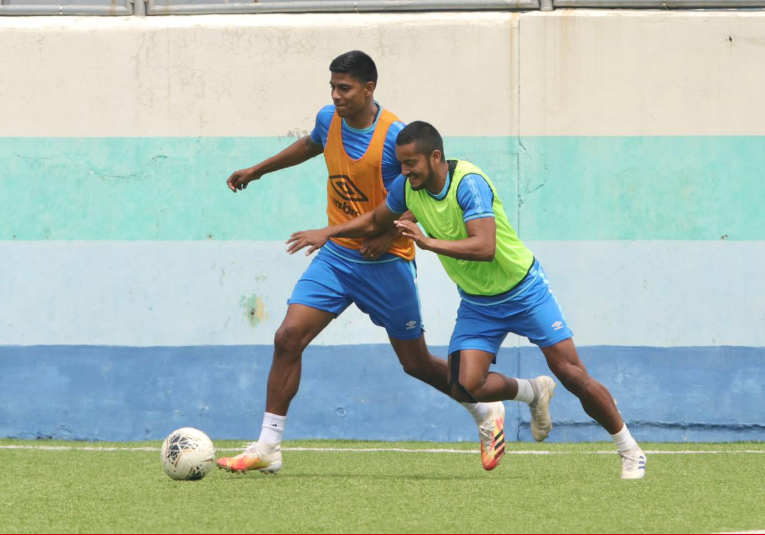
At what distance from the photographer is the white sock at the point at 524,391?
23.5 feet

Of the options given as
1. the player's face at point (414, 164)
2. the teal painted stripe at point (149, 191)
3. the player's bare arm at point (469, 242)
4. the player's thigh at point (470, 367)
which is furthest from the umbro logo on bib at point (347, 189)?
the teal painted stripe at point (149, 191)

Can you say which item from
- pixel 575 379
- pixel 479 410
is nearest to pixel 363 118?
pixel 479 410

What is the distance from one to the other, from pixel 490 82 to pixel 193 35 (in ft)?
8.08

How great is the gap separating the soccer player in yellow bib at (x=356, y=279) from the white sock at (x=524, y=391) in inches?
2.9

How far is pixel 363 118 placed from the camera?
23.7ft

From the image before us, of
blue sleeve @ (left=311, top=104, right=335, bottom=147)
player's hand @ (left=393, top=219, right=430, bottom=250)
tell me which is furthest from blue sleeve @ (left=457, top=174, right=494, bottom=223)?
blue sleeve @ (left=311, top=104, right=335, bottom=147)

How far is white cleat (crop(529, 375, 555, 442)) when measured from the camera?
7305 mm

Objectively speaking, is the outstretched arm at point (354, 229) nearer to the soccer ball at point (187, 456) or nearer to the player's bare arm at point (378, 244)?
the player's bare arm at point (378, 244)

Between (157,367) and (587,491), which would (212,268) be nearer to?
(157,367)

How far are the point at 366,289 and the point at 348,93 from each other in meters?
1.18

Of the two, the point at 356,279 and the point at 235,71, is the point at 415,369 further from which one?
the point at 235,71

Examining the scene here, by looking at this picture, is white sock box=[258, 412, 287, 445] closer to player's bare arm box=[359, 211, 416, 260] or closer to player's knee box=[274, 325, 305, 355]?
player's knee box=[274, 325, 305, 355]

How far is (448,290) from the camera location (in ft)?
32.4

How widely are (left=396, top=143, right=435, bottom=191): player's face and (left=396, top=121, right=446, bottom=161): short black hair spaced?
0.07 feet
